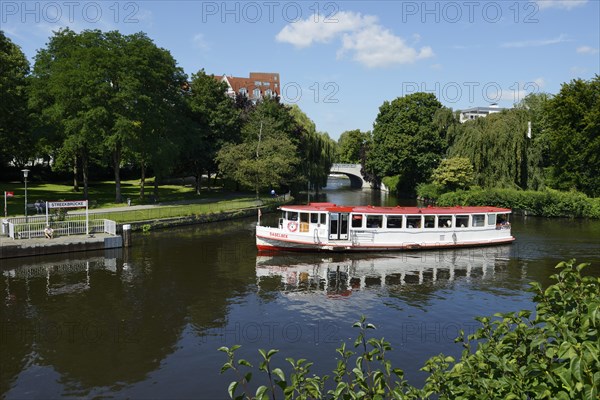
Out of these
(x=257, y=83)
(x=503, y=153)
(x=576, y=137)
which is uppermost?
(x=257, y=83)

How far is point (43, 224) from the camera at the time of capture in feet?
120

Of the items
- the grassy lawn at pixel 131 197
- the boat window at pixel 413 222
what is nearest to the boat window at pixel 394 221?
the boat window at pixel 413 222

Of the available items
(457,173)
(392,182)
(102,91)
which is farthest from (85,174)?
(392,182)

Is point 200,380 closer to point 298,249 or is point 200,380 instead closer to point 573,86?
point 298,249

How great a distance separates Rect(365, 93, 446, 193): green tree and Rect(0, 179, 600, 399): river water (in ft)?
142

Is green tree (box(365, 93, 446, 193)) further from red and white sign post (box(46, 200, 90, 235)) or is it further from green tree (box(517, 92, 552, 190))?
red and white sign post (box(46, 200, 90, 235))

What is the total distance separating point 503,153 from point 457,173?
651cm

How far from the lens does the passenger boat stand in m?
37.0

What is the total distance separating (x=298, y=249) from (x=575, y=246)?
76.0ft

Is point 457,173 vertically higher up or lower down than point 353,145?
lower down

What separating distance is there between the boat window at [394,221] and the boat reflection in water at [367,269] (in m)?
2.26

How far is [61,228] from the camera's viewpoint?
3697 cm

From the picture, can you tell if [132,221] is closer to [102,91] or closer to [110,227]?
[110,227]

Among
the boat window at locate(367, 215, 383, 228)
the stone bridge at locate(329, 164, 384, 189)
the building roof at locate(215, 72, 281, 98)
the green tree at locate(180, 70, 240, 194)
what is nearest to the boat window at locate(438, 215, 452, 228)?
the boat window at locate(367, 215, 383, 228)
